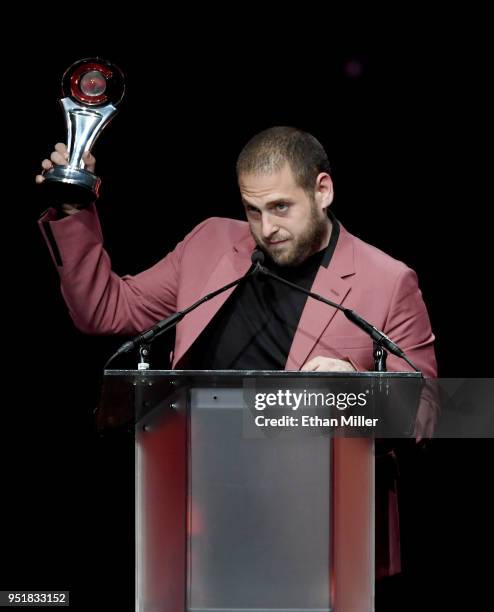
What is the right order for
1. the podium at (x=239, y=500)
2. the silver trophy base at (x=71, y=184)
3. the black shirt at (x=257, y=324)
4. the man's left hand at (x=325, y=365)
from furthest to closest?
the black shirt at (x=257, y=324), the silver trophy base at (x=71, y=184), the man's left hand at (x=325, y=365), the podium at (x=239, y=500)

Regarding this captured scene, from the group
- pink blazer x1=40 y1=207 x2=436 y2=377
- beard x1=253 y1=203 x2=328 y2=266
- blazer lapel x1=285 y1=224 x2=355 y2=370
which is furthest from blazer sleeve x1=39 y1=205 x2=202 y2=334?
blazer lapel x1=285 y1=224 x2=355 y2=370

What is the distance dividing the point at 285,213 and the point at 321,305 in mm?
268

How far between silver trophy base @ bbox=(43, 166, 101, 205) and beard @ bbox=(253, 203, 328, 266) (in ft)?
1.47

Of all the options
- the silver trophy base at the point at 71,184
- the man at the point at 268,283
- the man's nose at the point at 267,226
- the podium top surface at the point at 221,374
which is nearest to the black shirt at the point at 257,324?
the man at the point at 268,283

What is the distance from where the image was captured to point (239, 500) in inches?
57.2

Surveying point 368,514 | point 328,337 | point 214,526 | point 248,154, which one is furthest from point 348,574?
point 248,154

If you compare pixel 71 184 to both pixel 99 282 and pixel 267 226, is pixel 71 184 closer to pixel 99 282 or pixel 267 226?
pixel 99 282

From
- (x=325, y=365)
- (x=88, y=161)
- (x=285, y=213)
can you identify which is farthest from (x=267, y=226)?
(x=325, y=365)

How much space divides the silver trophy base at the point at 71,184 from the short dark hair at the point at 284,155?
0.40m

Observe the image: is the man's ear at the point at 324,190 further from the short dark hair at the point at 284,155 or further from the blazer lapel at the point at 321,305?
the blazer lapel at the point at 321,305

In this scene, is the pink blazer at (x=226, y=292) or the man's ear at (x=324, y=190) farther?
the man's ear at (x=324, y=190)

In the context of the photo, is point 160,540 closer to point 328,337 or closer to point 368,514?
point 368,514

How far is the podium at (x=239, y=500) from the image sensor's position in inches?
56.6

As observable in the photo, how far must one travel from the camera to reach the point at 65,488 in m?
2.68
